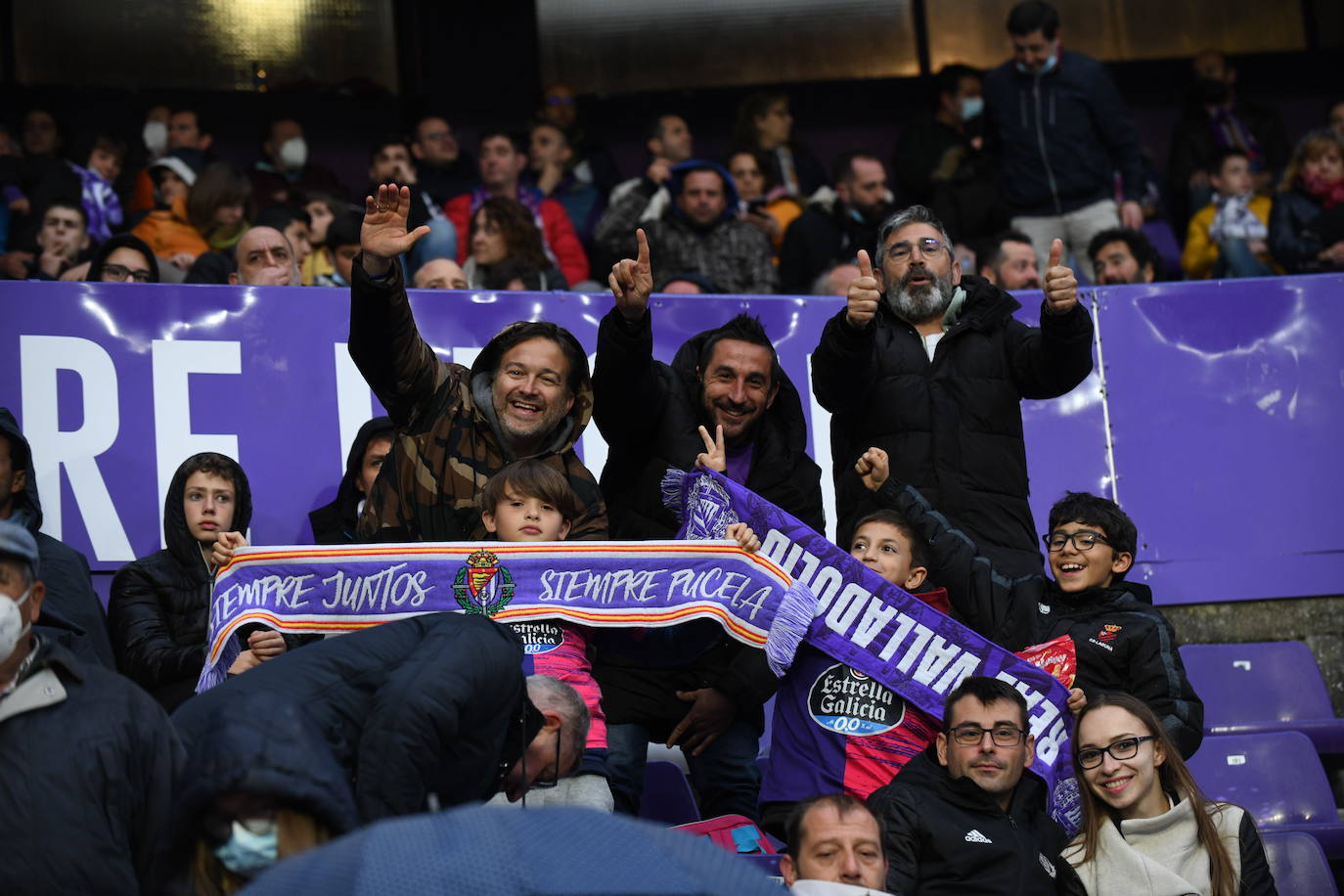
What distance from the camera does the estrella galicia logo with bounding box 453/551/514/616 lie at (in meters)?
5.03

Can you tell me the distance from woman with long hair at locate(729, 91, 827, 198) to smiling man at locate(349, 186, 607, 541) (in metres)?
5.28

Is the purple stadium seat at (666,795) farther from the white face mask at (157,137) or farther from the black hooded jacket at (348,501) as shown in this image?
the white face mask at (157,137)

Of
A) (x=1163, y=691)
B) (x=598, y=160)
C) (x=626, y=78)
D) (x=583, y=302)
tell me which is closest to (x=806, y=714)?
(x=1163, y=691)

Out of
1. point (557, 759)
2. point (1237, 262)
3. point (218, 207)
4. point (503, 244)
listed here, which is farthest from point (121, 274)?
point (1237, 262)

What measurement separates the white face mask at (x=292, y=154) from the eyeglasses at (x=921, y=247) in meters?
5.38

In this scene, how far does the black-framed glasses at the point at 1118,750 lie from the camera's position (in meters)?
5.06

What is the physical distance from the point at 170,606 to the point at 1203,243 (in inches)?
260

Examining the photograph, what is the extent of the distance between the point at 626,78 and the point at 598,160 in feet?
6.05

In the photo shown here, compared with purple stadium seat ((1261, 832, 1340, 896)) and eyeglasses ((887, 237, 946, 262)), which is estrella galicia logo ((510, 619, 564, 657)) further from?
purple stadium seat ((1261, 832, 1340, 896))

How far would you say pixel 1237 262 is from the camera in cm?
982

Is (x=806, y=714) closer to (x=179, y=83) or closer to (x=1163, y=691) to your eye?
(x=1163, y=691)

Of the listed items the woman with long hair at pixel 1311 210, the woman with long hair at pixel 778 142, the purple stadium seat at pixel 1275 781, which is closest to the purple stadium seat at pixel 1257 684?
the purple stadium seat at pixel 1275 781

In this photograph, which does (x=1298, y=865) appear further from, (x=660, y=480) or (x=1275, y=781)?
(x=660, y=480)

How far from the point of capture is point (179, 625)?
6.11 m
